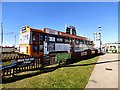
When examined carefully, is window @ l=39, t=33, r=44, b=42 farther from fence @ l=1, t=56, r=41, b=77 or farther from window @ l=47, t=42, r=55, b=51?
fence @ l=1, t=56, r=41, b=77

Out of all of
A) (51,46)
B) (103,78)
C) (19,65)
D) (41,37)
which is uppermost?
(41,37)

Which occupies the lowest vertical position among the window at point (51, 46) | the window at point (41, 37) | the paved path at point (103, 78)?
the paved path at point (103, 78)

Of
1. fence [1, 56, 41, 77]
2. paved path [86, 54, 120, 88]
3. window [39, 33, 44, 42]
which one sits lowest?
paved path [86, 54, 120, 88]

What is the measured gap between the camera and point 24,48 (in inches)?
532

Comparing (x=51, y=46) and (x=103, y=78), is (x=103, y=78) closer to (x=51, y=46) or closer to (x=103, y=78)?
(x=103, y=78)

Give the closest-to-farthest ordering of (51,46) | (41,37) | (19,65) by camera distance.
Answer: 1. (19,65)
2. (41,37)
3. (51,46)

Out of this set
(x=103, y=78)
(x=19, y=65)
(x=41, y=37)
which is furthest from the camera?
(x=41, y=37)

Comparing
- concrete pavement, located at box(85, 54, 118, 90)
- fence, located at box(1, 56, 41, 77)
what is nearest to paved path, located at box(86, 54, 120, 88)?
concrete pavement, located at box(85, 54, 118, 90)

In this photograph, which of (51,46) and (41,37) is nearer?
(41,37)

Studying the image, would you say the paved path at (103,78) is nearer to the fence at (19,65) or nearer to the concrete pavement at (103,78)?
the concrete pavement at (103,78)

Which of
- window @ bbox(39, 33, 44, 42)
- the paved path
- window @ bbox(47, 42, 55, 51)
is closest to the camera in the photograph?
the paved path

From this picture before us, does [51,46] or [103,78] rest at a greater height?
[51,46]

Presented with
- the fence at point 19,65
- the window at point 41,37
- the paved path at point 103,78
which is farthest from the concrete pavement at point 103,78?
the window at point 41,37

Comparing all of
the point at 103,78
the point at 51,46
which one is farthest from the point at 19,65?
the point at 51,46
